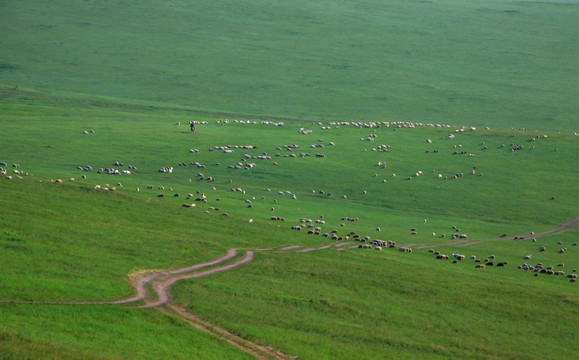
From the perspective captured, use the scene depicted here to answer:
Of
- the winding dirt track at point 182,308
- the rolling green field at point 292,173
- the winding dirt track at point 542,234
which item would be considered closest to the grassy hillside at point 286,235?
the rolling green field at point 292,173

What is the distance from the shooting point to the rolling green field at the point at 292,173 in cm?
2523

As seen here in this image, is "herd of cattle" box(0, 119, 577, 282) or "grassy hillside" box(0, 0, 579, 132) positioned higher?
"grassy hillside" box(0, 0, 579, 132)

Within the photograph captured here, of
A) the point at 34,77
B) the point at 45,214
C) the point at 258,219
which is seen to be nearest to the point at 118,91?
the point at 34,77

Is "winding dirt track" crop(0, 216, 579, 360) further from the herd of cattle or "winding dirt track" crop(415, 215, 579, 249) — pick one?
"winding dirt track" crop(415, 215, 579, 249)

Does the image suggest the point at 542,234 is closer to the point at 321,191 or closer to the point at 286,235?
the point at 321,191

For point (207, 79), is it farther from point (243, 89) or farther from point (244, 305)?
point (244, 305)

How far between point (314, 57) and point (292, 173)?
57593mm

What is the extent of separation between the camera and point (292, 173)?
198 ft

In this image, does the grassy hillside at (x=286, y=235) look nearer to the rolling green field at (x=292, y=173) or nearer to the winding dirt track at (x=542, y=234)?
the rolling green field at (x=292, y=173)

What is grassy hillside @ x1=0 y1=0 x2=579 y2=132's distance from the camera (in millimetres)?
96188

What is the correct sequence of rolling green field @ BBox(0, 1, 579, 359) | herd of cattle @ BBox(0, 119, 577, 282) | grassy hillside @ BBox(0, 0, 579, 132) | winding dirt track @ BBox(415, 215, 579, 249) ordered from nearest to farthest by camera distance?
rolling green field @ BBox(0, 1, 579, 359) < herd of cattle @ BBox(0, 119, 577, 282) < winding dirt track @ BBox(415, 215, 579, 249) < grassy hillside @ BBox(0, 0, 579, 132)

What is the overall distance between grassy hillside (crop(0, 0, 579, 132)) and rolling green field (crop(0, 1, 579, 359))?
0.48 meters

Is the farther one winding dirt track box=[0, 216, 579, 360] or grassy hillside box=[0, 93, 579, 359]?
grassy hillside box=[0, 93, 579, 359]

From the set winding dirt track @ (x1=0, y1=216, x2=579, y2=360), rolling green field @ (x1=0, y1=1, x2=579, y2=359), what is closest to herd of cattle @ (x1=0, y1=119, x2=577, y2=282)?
rolling green field @ (x1=0, y1=1, x2=579, y2=359)
